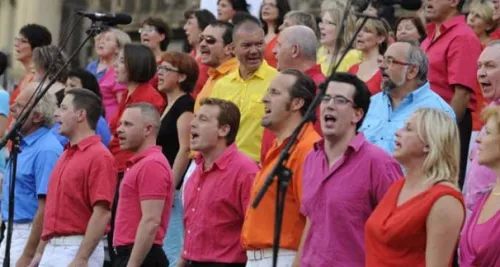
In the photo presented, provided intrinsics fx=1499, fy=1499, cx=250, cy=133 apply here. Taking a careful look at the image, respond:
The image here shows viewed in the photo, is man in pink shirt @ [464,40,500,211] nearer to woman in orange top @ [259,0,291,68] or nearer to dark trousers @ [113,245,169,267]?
dark trousers @ [113,245,169,267]

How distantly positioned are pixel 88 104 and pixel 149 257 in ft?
4.15

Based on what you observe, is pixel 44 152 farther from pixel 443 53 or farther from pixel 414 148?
pixel 414 148

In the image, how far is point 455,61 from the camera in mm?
10180

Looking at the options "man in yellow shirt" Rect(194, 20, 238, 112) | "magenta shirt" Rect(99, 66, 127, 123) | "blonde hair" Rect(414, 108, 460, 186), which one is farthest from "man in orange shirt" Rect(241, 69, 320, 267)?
"magenta shirt" Rect(99, 66, 127, 123)

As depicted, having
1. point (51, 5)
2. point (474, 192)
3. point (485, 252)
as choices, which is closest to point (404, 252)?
point (485, 252)

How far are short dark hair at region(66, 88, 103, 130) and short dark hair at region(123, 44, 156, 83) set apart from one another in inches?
54.1

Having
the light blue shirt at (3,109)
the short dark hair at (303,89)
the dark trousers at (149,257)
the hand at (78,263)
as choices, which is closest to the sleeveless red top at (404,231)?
the short dark hair at (303,89)

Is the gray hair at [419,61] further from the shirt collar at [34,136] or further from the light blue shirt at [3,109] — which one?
the light blue shirt at [3,109]

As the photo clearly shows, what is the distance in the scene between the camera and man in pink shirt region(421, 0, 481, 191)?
33.1ft

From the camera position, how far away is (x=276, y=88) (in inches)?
350

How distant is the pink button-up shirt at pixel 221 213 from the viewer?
29.7 ft

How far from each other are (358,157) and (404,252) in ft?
2.58

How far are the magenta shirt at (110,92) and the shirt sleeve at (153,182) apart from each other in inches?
124

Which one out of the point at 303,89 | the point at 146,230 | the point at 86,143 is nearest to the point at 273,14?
the point at 86,143
